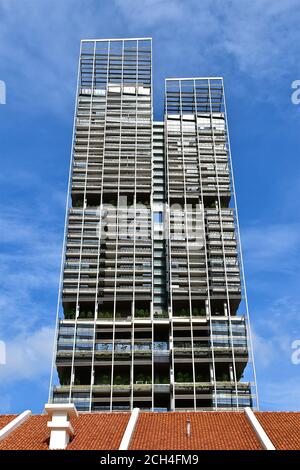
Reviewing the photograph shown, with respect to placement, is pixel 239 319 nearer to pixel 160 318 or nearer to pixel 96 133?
pixel 160 318

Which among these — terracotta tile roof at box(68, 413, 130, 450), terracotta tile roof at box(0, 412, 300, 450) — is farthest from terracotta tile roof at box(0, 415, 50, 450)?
terracotta tile roof at box(68, 413, 130, 450)

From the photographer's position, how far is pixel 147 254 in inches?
4085

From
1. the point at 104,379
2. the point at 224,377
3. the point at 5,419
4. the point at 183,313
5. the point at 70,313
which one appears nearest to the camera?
the point at 5,419

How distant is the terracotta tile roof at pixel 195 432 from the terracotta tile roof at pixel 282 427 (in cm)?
99

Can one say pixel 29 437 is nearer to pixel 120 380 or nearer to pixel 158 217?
pixel 120 380

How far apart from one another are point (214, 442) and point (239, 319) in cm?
6793

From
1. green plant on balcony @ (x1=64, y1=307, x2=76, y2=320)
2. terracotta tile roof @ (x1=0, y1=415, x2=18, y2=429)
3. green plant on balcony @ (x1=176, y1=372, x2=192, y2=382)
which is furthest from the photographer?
green plant on balcony @ (x1=64, y1=307, x2=76, y2=320)

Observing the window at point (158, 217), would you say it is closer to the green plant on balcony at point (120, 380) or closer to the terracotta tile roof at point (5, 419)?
the green plant on balcony at point (120, 380)

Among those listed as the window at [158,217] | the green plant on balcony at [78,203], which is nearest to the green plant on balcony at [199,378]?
the window at [158,217]

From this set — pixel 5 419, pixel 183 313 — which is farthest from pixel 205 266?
A: pixel 5 419

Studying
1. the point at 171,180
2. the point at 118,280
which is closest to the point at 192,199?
the point at 171,180

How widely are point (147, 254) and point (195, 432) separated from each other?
242 ft

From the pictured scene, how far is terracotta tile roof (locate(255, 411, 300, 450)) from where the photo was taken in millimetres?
28547

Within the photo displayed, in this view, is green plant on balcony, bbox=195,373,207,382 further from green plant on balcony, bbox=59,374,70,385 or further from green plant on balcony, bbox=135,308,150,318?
green plant on balcony, bbox=59,374,70,385
